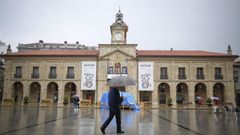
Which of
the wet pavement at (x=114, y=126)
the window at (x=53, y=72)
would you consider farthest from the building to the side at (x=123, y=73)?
the wet pavement at (x=114, y=126)

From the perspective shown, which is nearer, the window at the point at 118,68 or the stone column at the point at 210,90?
the stone column at the point at 210,90

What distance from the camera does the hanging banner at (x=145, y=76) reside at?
37250 mm

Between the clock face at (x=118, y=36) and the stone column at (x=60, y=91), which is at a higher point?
the clock face at (x=118, y=36)

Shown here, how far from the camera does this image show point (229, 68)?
38625 millimetres

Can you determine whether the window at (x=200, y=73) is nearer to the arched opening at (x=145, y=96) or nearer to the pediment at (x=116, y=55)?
the arched opening at (x=145, y=96)

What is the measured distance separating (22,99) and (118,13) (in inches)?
893

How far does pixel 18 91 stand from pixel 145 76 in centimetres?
2203

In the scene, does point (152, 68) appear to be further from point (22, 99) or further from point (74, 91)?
point (22, 99)

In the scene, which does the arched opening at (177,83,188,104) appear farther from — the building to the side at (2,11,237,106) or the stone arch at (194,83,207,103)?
the stone arch at (194,83,207,103)

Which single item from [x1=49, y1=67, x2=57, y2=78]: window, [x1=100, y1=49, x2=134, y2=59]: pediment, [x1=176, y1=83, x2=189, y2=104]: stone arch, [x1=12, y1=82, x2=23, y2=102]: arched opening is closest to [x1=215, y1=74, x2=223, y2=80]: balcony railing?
[x1=176, y1=83, x2=189, y2=104]: stone arch

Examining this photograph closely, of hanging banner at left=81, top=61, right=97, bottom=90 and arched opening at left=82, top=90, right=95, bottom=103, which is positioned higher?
hanging banner at left=81, top=61, right=97, bottom=90

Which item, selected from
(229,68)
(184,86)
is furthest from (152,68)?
(229,68)

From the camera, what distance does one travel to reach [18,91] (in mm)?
41000

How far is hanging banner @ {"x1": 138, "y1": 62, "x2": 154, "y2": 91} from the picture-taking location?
37.2 metres
